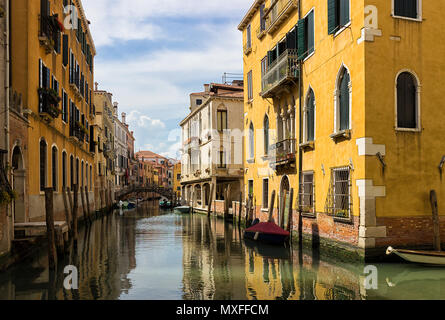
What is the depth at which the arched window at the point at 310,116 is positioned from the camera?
1312 cm

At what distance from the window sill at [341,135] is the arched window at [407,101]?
112 centimetres

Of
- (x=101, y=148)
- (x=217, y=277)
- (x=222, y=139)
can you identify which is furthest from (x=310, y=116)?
(x=101, y=148)

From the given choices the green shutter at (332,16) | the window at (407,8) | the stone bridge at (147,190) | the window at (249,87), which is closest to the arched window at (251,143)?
the window at (249,87)

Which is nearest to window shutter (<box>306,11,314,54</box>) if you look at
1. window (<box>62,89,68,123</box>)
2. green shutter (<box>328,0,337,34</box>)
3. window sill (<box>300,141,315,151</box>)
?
green shutter (<box>328,0,337,34</box>)

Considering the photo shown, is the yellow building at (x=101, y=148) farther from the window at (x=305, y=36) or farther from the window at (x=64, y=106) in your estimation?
the window at (x=305, y=36)

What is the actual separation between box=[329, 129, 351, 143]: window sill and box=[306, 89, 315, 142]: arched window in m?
1.67

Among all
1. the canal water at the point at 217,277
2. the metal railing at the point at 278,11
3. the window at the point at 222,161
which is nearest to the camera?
the canal water at the point at 217,277

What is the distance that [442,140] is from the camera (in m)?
10.6

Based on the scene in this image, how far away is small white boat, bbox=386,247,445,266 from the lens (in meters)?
9.26

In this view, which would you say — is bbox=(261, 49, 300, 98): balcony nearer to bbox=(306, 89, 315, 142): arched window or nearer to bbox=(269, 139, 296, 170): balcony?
bbox=(306, 89, 315, 142): arched window

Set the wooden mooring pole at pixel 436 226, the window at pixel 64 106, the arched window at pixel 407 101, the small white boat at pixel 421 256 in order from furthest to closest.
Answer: the window at pixel 64 106 < the arched window at pixel 407 101 < the wooden mooring pole at pixel 436 226 < the small white boat at pixel 421 256

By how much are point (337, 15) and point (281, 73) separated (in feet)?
11.4
